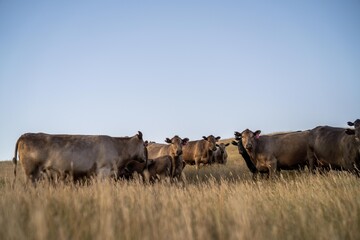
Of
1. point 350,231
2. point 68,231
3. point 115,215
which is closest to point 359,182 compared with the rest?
point 350,231

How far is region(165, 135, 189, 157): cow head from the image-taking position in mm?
16156

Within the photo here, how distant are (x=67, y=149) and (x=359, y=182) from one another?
8.44 meters

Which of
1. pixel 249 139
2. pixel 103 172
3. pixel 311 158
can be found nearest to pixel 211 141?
pixel 249 139

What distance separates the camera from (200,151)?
24438mm

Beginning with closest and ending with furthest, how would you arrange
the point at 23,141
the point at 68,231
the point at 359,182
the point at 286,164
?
1. the point at 68,231
2. the point at 359,182
3. the point at 23,141
4. the point at 286,164

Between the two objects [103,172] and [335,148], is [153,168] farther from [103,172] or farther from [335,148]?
[335,148]

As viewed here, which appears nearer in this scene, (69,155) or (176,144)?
(69,155)

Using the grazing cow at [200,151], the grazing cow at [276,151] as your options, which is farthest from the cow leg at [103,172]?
the grazing cow at [200,151]

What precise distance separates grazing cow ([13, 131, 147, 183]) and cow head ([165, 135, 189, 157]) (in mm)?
3628

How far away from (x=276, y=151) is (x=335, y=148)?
279cm

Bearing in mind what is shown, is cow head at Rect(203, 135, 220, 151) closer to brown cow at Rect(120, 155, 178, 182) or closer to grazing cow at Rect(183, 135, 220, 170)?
grazing cow at Rect(183, 135, 220, 170)

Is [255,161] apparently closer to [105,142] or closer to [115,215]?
[105,142]

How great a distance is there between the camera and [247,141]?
48.0 ft

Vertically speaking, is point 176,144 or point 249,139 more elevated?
point 249,139
